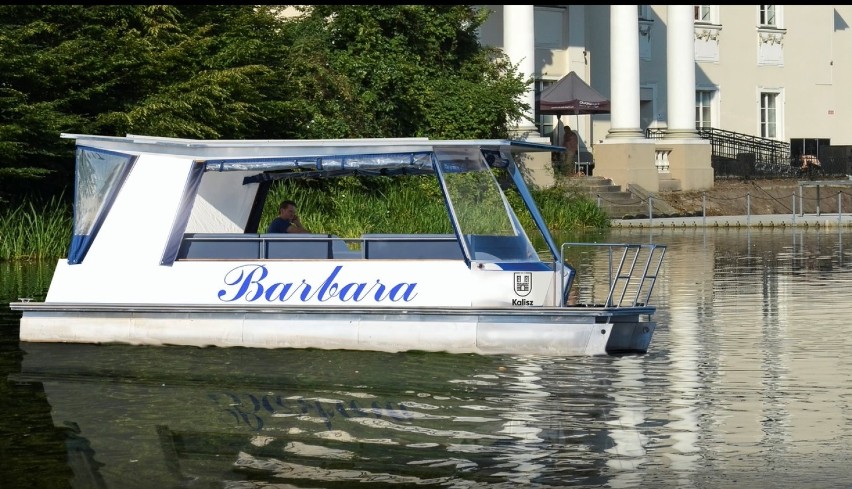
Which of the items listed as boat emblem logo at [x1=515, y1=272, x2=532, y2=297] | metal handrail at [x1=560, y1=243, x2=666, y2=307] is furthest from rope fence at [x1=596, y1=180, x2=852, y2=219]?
boat emblem logo at [x1=515, y1=272, x2=532, y2=297]

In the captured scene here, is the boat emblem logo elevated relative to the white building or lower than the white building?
lower

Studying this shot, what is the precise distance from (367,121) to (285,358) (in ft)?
72.6

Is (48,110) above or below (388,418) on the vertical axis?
above

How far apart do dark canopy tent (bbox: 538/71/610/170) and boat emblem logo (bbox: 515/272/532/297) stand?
2760cm

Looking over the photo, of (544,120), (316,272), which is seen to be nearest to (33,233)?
(316,272)

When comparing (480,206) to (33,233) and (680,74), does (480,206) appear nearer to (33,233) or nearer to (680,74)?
(33,233)

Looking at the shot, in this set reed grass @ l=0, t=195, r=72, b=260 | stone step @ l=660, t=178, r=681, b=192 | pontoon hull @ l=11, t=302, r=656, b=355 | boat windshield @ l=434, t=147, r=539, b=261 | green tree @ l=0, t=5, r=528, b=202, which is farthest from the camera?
stone step @ l=660, t=178, r=681, b=192

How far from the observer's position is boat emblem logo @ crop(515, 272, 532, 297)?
605 inches

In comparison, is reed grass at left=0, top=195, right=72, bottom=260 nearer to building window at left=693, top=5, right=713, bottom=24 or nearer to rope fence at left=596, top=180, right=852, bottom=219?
rope fence at left=596, top=180, right=852, bottom=219

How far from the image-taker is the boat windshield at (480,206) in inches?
→ 622

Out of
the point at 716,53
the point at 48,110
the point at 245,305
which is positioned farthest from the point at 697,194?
the point at 245,305

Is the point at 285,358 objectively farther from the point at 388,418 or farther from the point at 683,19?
the point at 683,19

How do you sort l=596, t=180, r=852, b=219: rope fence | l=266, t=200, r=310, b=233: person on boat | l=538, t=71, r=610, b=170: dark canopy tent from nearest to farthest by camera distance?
l=266, t=200, r=310, b=233: person on boat, l=538, t=71, r=610, b=170: dark canopy tent, l=596, t=180, r=852, b=219: rope fence

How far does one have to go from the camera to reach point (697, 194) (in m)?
45.7
